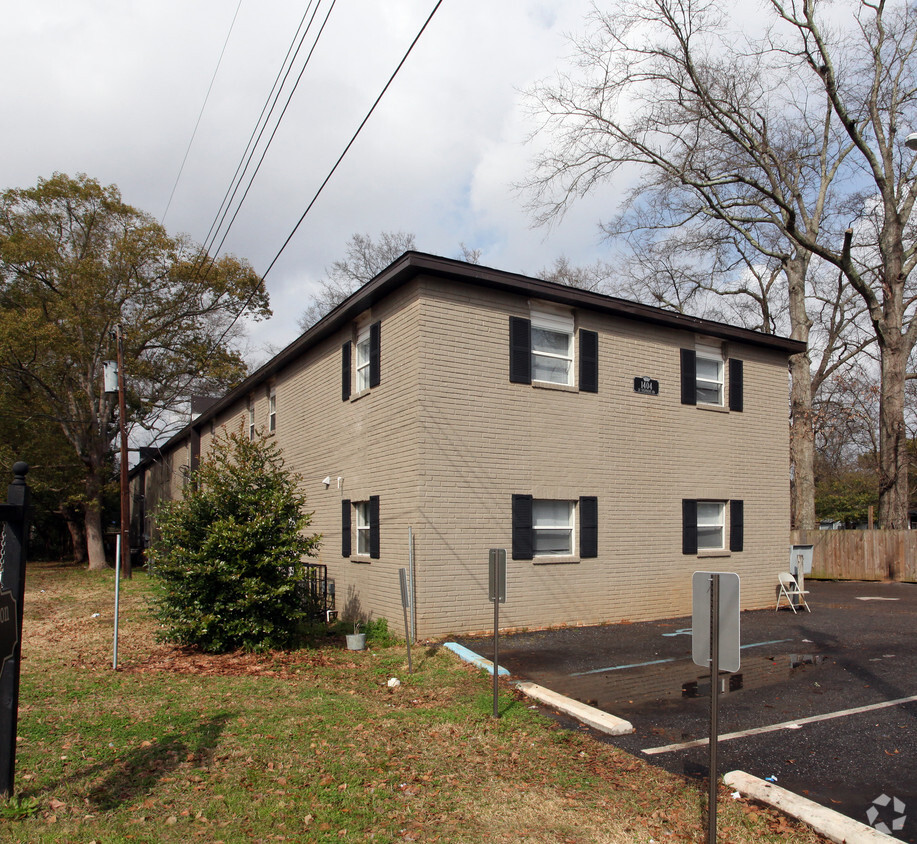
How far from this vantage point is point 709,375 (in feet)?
52.7

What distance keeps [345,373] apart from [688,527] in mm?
7600

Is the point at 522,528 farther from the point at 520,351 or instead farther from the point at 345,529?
the point at 345,529

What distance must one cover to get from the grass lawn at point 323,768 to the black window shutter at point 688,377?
8174 millimetres

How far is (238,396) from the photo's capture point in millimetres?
22844

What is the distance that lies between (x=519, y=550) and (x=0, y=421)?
88.6ft

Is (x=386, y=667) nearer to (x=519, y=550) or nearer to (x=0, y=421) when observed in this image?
(x=519, y=550)

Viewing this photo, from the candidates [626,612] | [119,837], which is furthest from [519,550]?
[119,837]

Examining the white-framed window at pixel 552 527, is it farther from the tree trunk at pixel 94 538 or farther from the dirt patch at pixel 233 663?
the tree trunk at pixel 94 538

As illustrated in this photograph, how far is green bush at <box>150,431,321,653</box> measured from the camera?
10.8 meters

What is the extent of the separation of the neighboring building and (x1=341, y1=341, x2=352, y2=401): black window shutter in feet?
0.14

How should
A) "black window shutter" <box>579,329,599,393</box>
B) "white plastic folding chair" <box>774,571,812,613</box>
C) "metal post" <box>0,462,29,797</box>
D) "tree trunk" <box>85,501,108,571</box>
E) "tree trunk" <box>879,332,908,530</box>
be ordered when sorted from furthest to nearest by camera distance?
1. "tree trunk" <box>85,501,108,571</box>
2. "tree trunk" <box>879,332,908,530</box>
3. "white plastic folding chair" <box>774,571,812,613</box>
4. "black window shutter" <box>579,329,599,393</box>
5. "metal post" <box>0,462,29,797</box>

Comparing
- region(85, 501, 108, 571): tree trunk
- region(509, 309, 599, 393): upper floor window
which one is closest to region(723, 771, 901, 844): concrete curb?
region(509, 309, 599, 393): upper floor window

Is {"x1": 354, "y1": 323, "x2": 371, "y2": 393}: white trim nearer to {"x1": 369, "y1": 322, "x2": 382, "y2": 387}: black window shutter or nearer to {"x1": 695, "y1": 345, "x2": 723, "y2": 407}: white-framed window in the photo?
{"x1": 369, "y1": 322, "x2": 382, "y2": 387}: black window shutter

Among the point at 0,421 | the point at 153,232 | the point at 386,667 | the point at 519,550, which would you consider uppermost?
the point at 153,232
